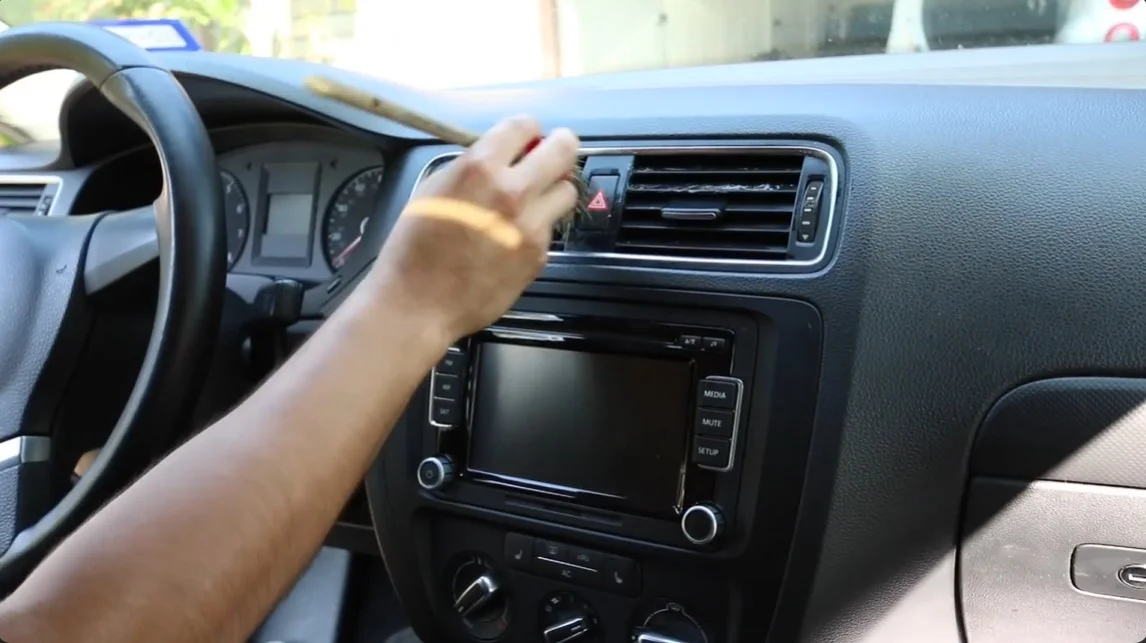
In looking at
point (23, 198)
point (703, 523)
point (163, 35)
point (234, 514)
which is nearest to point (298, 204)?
point (163, 35)

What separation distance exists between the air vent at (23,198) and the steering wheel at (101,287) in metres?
0.24

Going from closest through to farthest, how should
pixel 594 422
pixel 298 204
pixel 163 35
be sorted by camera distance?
pixel 594 422, pixel 163 35, pixel 298 204

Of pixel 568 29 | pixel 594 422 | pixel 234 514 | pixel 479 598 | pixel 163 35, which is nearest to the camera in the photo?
pixel 234 514

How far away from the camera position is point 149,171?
158cm

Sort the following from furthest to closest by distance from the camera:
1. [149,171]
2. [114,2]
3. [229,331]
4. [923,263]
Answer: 1. [114,2]
2. [149,171]
3. [229,331]
4. [923,263]

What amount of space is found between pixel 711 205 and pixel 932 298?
0.73 feet

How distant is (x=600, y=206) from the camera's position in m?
1.08

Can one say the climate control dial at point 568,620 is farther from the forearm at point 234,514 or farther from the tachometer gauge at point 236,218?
the tachometer gauge at point 236,218

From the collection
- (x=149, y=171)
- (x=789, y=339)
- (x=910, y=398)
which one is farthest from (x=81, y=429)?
(x=910, y=398)

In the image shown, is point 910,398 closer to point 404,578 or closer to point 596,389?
point 596,389

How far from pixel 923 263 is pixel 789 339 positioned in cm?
14

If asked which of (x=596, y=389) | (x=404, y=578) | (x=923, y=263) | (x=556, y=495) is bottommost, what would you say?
(x=404, y=578)

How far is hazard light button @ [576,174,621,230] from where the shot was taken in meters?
1.07

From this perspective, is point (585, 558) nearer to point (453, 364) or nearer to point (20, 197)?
point (453, 364)
